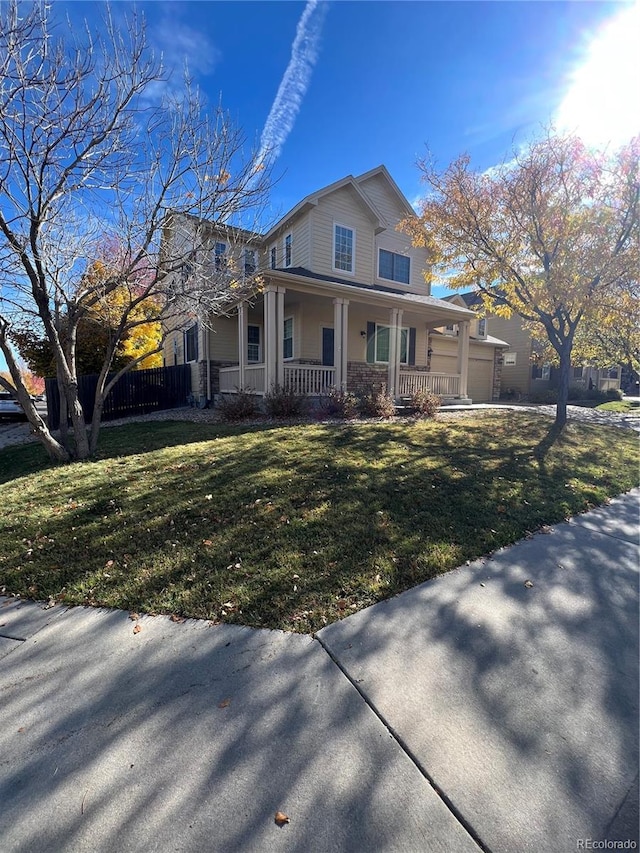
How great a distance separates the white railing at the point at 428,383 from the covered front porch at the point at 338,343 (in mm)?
34

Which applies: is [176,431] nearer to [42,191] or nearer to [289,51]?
[42,191]

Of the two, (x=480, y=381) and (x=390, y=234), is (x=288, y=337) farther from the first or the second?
(x=480, y=381)

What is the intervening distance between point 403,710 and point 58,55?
811cm

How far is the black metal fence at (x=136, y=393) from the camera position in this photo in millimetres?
12369

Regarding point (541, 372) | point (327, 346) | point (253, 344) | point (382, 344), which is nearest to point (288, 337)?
point (327, 346)

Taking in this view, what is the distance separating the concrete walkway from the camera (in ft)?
4.69

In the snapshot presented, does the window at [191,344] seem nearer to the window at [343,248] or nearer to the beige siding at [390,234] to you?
the window at [343,248]

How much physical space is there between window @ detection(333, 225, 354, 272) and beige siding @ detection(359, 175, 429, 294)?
4.00 ft

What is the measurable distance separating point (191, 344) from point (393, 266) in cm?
888

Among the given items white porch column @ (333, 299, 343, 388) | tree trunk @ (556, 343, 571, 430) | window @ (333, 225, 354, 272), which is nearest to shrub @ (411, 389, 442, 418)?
white porch column @ (333, 299, 343, 388)

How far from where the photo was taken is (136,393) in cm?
1392

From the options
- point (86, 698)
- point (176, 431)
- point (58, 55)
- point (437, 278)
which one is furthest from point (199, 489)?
point (437, 278)

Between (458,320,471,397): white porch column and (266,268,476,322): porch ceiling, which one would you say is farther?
(458,320,471,397): white porch column

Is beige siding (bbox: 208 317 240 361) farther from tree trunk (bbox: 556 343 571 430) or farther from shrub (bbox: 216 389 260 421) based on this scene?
tree trunk (bbox: 556 343 571 430)
